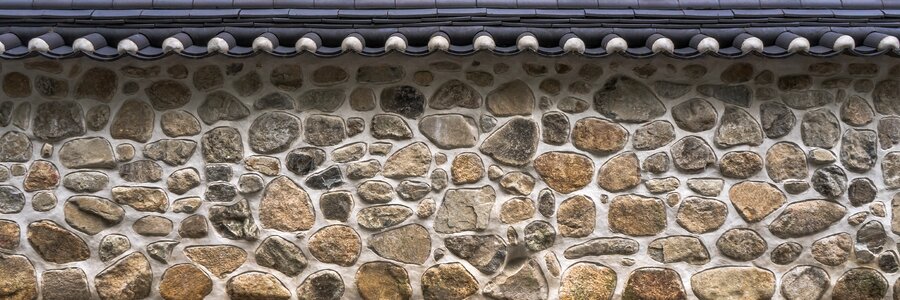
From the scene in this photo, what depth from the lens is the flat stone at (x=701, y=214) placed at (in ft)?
14.5

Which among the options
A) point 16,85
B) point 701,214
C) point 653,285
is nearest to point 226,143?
point 16,85

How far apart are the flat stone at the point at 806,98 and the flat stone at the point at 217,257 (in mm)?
3300

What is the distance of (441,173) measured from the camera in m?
4.40

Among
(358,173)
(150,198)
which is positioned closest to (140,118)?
(150,198)

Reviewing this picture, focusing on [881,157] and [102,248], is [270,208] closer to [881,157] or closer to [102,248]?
[102,248]

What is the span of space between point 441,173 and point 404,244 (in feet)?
1.54

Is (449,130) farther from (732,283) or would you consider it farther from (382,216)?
(732,283)

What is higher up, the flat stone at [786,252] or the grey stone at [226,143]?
the grey stone at [226,143]

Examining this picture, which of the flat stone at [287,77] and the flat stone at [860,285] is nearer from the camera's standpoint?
the flat stone at [287,77]

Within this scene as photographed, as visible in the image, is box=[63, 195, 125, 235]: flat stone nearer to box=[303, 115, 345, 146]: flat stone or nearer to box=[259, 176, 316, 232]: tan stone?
box=[259, 176, 316, 232]: tan stone

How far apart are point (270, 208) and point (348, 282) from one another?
0.63 metres

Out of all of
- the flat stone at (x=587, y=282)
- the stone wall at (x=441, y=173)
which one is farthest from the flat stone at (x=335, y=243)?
the flat stone at (x=587, y=282)

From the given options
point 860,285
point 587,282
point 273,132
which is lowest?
point 860,285

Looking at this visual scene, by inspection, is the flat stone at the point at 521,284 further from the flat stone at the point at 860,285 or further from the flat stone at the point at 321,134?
the flat stone at the point at 860,285
